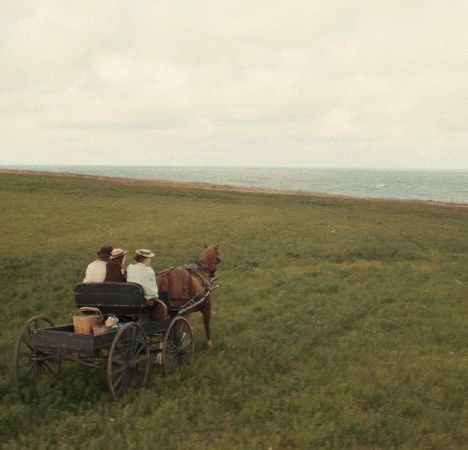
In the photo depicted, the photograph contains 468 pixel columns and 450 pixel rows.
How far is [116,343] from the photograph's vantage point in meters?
8.54

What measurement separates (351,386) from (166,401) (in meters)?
3.52

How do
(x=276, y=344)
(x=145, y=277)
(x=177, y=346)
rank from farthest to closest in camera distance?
(x=276, y=344)
(x=177, y=346)
(x=145, y=277)

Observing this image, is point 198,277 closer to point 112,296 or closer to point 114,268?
point 114,268

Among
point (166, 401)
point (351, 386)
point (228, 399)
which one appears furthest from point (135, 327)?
point (351, 386)

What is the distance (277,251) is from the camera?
25.1 m

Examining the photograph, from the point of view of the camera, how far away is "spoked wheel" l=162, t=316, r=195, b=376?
10.0m

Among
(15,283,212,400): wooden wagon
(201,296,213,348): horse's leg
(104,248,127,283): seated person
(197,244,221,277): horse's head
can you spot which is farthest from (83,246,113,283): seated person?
(197,244,221,277): horse's head

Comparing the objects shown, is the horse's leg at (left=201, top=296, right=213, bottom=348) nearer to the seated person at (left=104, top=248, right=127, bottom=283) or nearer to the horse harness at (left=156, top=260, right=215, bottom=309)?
the horse harness at (left=156, top=260, right=215, bottom=309)

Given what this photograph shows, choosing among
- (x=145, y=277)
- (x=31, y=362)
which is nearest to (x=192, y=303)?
(x=145, y=277)

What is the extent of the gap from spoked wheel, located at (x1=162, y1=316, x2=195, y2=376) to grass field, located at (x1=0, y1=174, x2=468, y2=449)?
15.0 inches

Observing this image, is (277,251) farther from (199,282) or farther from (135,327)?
(135,327)

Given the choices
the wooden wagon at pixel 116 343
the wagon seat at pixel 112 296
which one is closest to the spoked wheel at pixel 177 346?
the wooden wagon at pixel 116 343

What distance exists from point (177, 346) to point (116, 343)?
6.50 ft

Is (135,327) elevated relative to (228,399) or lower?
elevated
